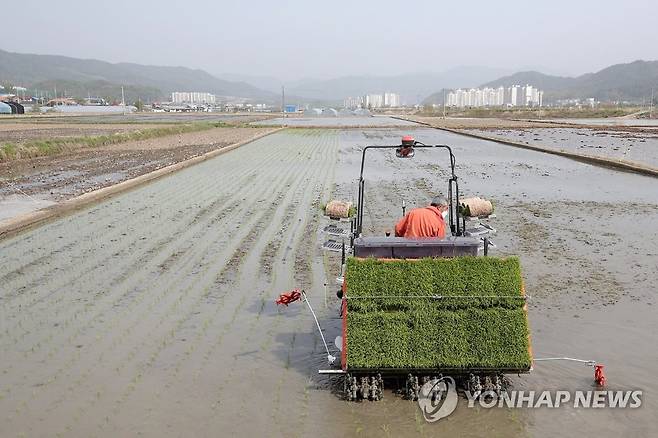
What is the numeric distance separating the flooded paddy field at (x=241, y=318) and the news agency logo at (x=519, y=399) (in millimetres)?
78

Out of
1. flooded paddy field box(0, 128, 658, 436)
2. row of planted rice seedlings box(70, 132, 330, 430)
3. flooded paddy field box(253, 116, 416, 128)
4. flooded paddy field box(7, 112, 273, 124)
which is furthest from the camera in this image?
flooded paddy field box(7, 112, 273, 124)

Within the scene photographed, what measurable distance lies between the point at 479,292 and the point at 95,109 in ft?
439

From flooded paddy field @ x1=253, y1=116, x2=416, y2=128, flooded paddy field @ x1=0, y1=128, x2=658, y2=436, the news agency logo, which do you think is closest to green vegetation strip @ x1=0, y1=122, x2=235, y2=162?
flooded paddy field @ x1=0, y1=128, x2=658, y2=436

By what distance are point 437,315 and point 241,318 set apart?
97.6 inches

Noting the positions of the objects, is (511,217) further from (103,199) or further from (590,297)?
(103,199)

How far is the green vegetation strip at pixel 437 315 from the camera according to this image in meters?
4.25

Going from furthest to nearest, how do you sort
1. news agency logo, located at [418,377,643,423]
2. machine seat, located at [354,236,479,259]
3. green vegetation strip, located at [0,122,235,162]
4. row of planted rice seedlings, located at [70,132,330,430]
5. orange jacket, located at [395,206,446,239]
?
1. green vegetation strip, located at [0,122,235,162]
2. orange jacket, located at [395,206,446,239]
3. machine seat, located at [354,236,479,259]
4. row of planted rice seedlings, located at [70,132,330,430]
5. news agency logo, located at [418,377,643,423]

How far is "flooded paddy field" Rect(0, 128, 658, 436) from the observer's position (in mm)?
4156

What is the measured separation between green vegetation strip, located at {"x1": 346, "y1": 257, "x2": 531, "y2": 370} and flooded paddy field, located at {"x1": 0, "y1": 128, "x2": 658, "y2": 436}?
0.36m

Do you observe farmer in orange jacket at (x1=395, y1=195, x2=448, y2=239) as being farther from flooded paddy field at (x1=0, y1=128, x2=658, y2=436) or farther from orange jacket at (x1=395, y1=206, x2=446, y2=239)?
flooded paddy field at (x1=0, y1=128, x2=658, y2=436)

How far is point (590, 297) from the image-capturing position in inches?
263

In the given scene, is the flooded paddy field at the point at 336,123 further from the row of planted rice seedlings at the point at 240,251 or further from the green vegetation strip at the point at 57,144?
the row of planted rice seedlings at the point at 240,251

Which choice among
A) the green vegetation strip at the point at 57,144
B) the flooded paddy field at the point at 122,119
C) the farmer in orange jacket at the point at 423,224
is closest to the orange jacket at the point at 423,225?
the farmer in orange jacket at the point at 423,224

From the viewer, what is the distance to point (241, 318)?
6.13 metres
